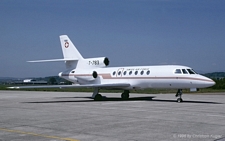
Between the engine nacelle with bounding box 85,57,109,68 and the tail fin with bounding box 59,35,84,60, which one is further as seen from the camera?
the tail fin with bounding box 59,35,84,60

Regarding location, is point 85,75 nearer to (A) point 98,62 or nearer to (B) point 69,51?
(A) point 98,62

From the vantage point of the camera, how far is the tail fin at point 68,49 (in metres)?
30.4

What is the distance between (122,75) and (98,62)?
3440 mm

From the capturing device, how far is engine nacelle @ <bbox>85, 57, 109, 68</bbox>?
2898cm

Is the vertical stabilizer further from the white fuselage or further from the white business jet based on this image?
the white fuselage

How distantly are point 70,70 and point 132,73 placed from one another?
719 centimetres

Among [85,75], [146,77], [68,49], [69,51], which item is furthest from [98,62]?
[146,77]

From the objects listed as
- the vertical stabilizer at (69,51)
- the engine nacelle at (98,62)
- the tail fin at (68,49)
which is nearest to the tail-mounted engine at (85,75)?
the engine nacelle at (98,62)

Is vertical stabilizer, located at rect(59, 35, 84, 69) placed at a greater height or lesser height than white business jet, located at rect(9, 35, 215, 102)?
greater

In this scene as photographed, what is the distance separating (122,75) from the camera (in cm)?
2664

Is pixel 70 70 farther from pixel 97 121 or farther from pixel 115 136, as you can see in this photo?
pixel 115 136

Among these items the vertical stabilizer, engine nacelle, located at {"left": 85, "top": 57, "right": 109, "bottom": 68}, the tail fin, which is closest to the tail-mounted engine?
engine nacelle, located at {"left": 85, "top": 57, "right": 109, "bottom": 68}

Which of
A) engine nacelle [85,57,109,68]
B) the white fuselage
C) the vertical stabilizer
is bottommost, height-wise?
the white fuselage

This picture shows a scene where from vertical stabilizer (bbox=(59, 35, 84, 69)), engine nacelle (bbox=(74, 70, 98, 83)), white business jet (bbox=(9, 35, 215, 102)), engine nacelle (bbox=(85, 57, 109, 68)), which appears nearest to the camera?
white business jet (bbox=(9, 35, 215, 102))
